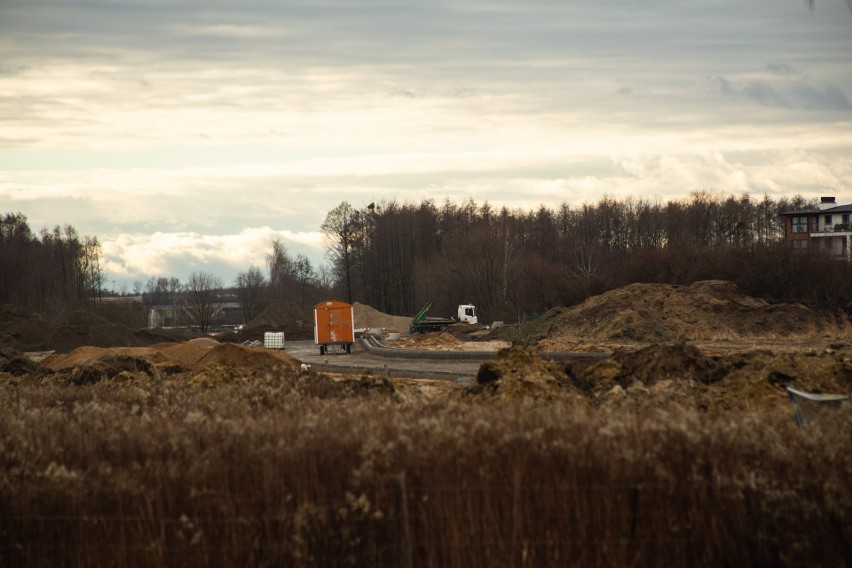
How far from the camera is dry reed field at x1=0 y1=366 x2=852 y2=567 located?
7742 mm

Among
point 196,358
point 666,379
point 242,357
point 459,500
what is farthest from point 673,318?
point 459,500

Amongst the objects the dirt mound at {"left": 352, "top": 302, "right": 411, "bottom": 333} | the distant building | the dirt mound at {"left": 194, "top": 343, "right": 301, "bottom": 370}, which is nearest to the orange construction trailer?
the dirt mound at {"left": 194, "top": 343, "right": 301, "bottom": 370}

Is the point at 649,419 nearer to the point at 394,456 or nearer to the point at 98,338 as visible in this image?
the point at 394,456

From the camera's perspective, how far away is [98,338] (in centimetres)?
5356

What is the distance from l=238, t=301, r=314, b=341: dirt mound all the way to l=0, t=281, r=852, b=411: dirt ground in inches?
9.2

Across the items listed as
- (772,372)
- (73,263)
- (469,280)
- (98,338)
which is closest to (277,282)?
(73,263)

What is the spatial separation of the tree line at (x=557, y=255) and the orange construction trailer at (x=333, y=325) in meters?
14.6

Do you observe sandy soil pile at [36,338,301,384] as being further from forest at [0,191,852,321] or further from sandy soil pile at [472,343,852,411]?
forest at [0,191,852,321]

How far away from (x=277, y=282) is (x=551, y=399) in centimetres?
14125

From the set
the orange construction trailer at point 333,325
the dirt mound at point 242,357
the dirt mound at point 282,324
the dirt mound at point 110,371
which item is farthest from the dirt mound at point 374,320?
the dirt mound at point 110,371

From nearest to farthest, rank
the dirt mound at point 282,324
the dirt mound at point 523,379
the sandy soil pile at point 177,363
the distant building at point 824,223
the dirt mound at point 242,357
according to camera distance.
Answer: the dirt mound at point 523,379 < the sandy soil pile at point 177,363 < the dirt mound at point 242,357 < the dirt mound at point 282,324 < the distant building at point 824,223

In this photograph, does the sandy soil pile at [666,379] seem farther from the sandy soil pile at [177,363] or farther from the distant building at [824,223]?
the distant building at [824,223]

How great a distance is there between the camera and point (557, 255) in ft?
350

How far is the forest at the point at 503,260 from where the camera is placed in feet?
166
